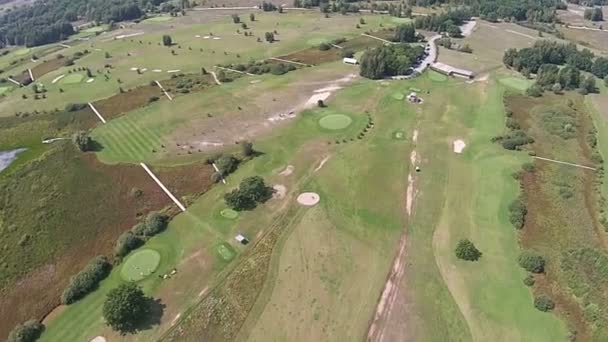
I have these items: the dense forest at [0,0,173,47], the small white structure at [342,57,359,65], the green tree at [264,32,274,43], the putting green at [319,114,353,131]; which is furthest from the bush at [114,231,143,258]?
the dense forest at [0,0,173,47]

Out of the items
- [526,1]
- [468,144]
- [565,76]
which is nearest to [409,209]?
[468,144]

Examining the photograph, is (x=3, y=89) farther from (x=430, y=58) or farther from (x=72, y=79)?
(x=430, y=58)

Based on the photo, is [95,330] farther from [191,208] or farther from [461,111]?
[461,111]

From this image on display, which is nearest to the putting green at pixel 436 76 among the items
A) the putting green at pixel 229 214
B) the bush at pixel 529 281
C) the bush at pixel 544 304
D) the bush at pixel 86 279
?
the bush at pixel 529 281

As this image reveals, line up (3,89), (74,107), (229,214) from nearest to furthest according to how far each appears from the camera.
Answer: (229,214) → (74,107) → (3,89)

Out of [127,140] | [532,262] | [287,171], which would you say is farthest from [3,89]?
[532,262]

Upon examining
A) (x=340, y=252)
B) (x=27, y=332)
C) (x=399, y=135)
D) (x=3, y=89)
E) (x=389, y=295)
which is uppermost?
(x=399, y=135)
